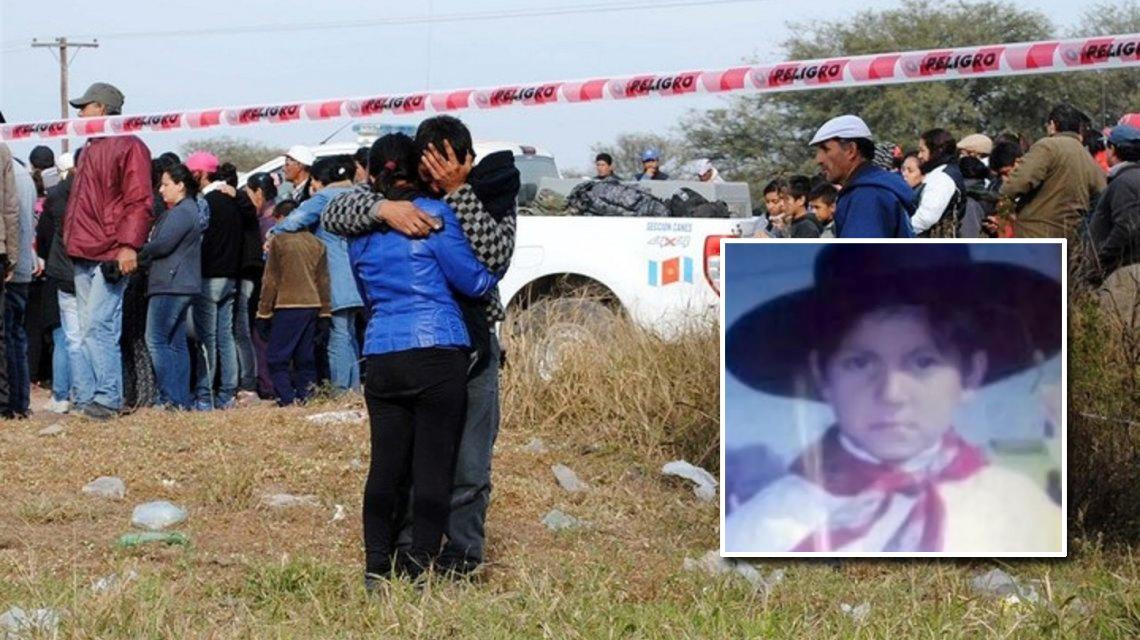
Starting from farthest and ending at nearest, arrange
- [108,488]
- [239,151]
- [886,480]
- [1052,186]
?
1. [239,151]
2. [1052,186]
3. [108,488]
4. [886,480]

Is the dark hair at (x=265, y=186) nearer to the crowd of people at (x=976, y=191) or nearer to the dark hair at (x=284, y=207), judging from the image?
the dark hair at (x=284, y=207)

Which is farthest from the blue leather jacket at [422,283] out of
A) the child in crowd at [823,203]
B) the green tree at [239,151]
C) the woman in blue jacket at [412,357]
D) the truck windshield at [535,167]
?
the green tree at [239,151]

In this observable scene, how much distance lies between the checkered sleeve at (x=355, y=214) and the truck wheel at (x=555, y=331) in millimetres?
3886

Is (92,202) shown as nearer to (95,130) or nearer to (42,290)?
(95,130)

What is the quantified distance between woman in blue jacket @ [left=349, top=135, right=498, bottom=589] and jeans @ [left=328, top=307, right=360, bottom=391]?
20.2 ft

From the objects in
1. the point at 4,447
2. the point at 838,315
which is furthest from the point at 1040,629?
the point at 4,447

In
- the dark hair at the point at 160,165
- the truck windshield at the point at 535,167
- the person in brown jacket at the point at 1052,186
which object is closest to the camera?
the person in brown jacket at the point at 1052,186

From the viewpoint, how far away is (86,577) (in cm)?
696

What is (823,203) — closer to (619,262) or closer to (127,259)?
(619,262)

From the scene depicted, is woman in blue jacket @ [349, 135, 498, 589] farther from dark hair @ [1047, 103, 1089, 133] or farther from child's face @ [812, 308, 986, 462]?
dark hair @ [1047, 103, 1089, 133]

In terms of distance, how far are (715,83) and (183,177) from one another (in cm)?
340

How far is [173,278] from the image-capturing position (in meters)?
12.2

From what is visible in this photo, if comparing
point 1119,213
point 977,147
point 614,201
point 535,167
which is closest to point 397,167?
point 1119,213

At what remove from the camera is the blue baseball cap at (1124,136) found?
1051 centimetres
